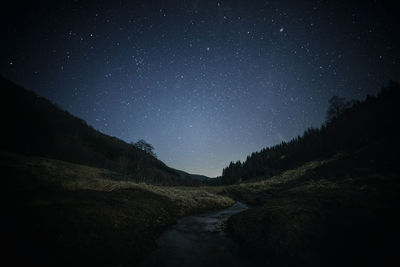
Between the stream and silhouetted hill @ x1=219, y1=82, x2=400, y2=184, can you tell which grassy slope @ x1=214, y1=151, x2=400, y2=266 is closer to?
the stream

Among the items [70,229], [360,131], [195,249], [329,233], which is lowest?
[195,249]

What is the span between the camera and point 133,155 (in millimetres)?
95188

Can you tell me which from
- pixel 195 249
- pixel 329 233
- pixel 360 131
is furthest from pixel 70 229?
pixel 360 131

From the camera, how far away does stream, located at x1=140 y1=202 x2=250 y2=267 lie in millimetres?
8226

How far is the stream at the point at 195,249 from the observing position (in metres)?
8.23

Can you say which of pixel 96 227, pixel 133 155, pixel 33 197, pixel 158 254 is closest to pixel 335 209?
pixel 158 254

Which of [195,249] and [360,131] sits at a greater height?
[360,131]

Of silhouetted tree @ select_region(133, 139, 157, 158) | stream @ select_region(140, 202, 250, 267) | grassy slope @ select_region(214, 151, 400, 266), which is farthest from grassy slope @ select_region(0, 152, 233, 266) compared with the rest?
silhouetted tree @ select_region(133, 139, 157, 158)

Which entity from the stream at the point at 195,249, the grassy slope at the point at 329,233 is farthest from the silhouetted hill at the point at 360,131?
the stream at the point at 195,249

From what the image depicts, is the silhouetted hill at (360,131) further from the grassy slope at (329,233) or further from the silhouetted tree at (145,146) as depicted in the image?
the silhouetted tree at (145,146)

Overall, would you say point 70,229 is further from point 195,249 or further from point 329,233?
point 329,233

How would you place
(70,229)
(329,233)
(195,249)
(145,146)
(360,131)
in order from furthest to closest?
(145,146) < (360,131) < (195,249) < (329,233) < (70,229)

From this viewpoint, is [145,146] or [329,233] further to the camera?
[145,146]

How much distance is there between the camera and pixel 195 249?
980 cm
